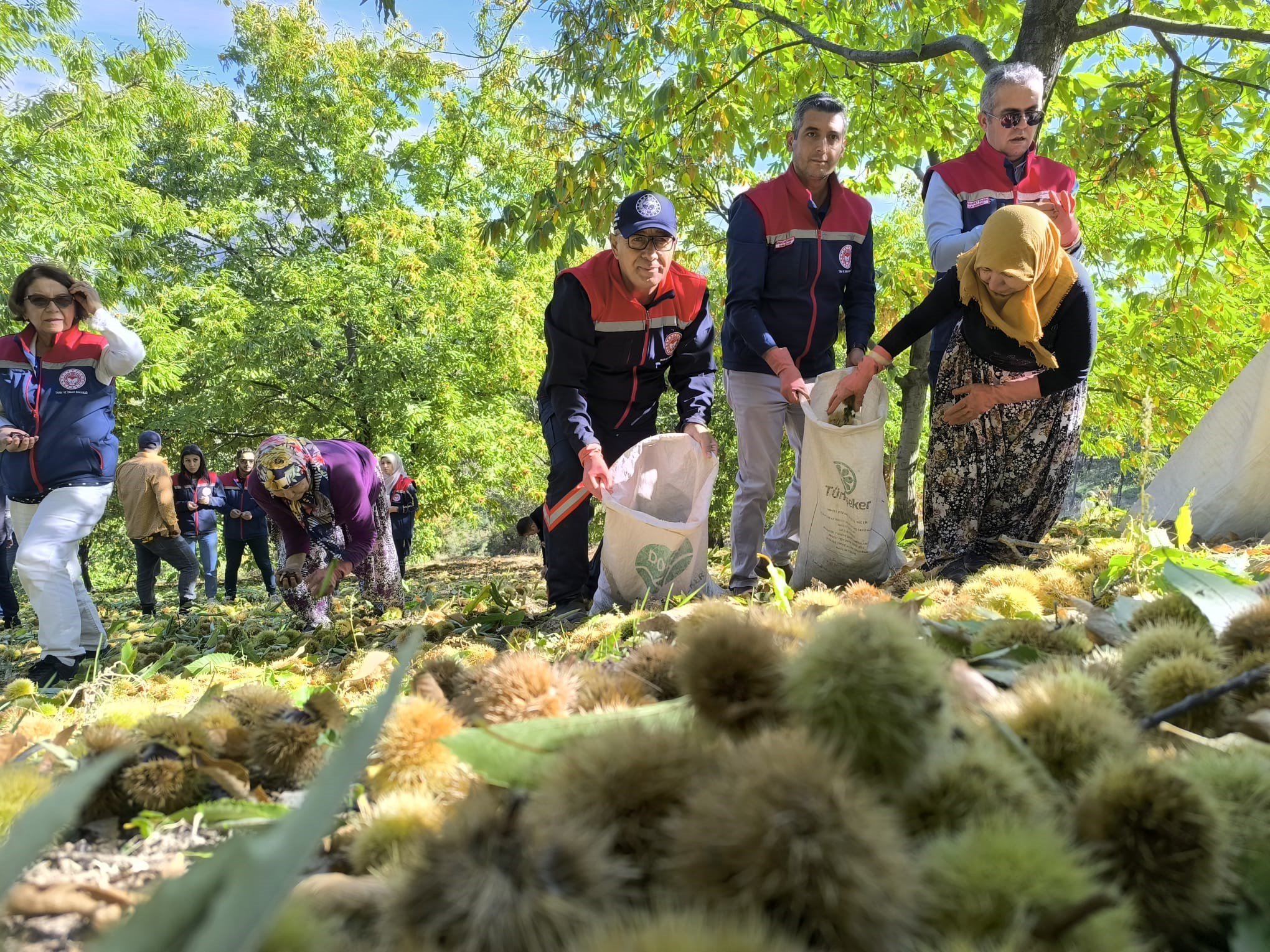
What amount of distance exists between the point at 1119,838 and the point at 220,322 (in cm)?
1731

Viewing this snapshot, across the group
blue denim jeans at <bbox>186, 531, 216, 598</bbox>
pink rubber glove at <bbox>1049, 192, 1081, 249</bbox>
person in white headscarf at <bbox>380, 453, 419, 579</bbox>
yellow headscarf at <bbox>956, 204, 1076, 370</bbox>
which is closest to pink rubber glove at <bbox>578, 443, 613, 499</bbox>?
yellow headscarf at <bbox>956, 204, 1076, 370</bbox>

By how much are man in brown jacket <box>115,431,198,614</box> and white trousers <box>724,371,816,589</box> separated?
7.18m

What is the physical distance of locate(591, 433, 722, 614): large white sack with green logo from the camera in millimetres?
3773

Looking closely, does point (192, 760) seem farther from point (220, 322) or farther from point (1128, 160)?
point (220, 322)

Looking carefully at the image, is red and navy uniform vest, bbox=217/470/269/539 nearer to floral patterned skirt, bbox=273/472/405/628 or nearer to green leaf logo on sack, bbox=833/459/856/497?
floral patterned skirt, bbox=273/472/405/628

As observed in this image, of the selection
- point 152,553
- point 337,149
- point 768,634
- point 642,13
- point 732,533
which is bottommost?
point 152,553

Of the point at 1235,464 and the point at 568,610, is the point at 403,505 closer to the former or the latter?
the point at 568,610

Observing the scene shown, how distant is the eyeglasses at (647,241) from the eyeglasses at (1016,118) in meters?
1.72

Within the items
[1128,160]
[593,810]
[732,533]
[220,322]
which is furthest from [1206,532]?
[220,322]

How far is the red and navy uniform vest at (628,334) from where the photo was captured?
14.2 ft

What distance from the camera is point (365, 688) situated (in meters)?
2.03

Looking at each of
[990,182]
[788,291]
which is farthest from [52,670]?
[990,182]

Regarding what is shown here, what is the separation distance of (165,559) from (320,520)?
16.4ft

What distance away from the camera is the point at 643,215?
418cm
